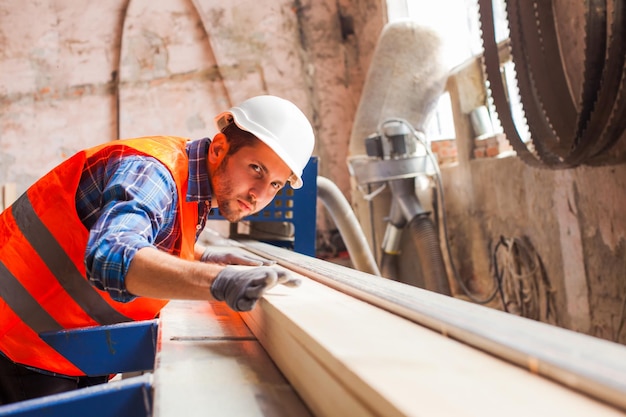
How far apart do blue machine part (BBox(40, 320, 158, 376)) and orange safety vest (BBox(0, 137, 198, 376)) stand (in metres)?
0.06

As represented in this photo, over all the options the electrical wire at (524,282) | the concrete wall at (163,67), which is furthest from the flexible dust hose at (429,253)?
the concrete wall at (163,67)

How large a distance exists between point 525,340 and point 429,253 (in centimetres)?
388

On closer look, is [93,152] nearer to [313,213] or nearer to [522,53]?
[313,213]

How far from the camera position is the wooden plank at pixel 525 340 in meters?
0.71

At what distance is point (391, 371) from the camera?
81 centimetres

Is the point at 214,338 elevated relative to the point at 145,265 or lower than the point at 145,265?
lower

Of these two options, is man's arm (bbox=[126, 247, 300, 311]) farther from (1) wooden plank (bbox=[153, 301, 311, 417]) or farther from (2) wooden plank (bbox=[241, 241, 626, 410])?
(2) wooden plank (bbox=[241, 241, 626, 410])

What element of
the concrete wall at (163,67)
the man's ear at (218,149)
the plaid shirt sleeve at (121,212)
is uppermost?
the concrete wall at (163,67)

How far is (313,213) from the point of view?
3373 millimetres

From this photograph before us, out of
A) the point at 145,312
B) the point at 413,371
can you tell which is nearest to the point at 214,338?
the point at 145,312

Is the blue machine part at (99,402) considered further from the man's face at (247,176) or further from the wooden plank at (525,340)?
the man's face at (247,176)

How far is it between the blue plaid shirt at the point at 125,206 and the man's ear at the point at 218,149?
0.02 m

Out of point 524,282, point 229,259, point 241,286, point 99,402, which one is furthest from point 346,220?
point 99,402

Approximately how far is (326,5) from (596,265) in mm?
4796
